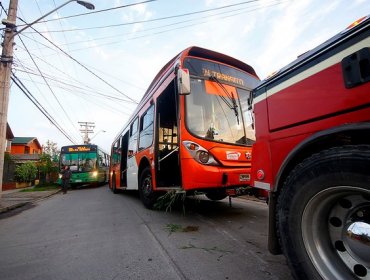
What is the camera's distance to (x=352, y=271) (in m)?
1.69

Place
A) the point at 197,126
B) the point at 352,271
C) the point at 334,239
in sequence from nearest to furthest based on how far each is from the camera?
the point at 352,271 → the point at 334,239 → the point at 197,126

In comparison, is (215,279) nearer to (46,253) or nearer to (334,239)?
(334,239)

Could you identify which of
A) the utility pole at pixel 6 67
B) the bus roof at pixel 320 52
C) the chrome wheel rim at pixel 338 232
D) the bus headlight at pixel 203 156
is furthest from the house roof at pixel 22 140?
the chrome wheel rim at pixel 338 232

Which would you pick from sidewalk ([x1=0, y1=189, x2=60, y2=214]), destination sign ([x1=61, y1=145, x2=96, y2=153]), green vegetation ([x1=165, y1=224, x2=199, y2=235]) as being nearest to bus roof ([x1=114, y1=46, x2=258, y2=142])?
green vegetation ([x1=165, y1=224, x2=199, y2=235])

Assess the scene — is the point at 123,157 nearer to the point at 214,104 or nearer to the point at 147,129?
the point at 147,129

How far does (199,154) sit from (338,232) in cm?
290

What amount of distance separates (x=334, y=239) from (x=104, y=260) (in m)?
2.44

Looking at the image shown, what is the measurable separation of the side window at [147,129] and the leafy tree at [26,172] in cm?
2135

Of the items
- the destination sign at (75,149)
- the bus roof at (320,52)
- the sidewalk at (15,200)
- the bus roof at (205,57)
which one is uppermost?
the bus roof at (205,57)

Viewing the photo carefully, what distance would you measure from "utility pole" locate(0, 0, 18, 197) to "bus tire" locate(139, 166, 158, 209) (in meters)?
5.34

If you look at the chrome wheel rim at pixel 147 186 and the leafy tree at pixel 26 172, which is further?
the leafy tree at pixel 26 172

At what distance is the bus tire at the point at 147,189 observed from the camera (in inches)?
249

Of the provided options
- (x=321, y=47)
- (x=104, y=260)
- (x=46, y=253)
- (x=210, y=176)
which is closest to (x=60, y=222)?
(x=46, y=253)

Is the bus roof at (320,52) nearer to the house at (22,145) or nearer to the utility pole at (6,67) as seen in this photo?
the utility pole at (6,67)
